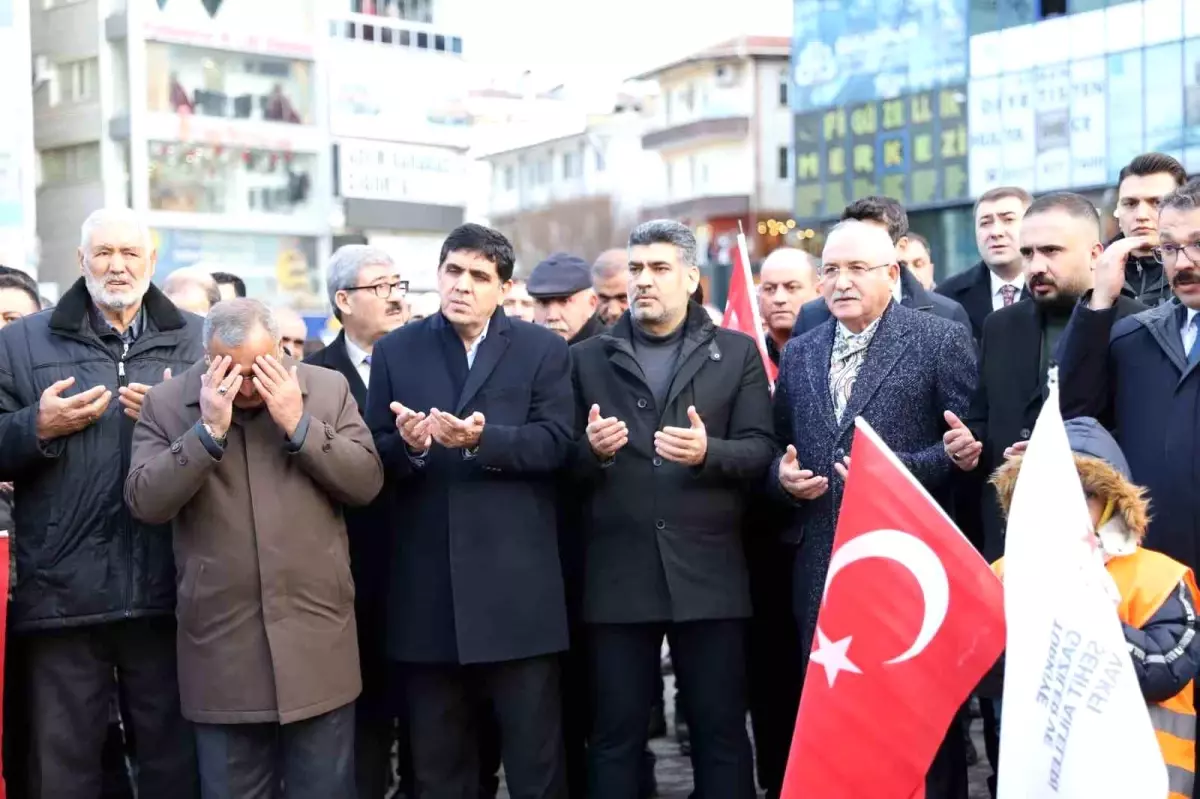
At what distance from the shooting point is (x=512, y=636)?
5.88 metres

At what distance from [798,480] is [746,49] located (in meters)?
79.3

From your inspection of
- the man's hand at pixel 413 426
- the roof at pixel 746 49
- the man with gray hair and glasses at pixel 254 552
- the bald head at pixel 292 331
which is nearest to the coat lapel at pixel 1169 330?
the man's hand at pixel 413 426

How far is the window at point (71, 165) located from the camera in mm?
49938

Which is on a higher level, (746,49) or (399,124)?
(746,49)

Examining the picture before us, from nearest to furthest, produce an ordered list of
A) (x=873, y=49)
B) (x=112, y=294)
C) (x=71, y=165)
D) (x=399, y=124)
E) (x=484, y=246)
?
(x=112, y=294), (x=484, y=246), (x=71, y=165), (x=873, y=49), (x=399, y=124)

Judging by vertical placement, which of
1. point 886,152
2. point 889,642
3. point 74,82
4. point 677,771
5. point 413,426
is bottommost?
point 677,771

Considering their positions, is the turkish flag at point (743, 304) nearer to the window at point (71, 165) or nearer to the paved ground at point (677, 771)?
the paved ground at point (677, 771)

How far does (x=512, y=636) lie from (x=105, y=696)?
1.49m

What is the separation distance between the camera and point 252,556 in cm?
550

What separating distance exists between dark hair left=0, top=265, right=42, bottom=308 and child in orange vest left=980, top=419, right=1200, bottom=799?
501 cm

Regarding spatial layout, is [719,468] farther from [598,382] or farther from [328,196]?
[328,196]

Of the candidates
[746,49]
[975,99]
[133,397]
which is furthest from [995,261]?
[746,49]

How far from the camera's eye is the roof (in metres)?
83.1

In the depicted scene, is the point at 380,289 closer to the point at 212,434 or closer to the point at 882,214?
the point at 212,434
